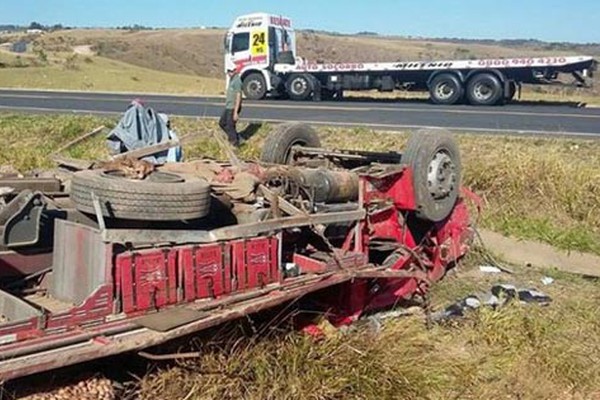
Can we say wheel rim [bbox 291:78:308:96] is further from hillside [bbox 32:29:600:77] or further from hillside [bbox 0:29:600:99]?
hillside [bbox 32:29:600:77]

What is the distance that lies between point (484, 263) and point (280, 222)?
3998 mm

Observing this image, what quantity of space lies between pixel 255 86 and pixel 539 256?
1716 centimetres

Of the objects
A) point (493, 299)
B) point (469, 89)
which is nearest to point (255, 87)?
point (469, 89)

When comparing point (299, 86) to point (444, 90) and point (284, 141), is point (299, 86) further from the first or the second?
point (284, 141)

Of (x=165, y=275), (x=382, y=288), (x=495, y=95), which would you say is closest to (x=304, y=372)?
(x=165, y=275)

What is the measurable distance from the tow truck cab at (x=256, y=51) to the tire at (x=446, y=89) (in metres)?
4.88

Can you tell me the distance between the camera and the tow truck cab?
83.8ft

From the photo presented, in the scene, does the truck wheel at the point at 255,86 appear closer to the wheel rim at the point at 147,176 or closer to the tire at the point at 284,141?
the tire at the point at 284,141

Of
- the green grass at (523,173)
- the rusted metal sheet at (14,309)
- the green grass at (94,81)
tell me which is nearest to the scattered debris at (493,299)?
the green grass at (523,173)

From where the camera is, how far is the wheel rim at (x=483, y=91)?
75.0 ft

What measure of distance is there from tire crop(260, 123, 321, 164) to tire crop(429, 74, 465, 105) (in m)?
16.1

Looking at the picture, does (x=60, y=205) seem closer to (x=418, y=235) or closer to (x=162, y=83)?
(x=418, y=235)

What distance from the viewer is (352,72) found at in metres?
25.9

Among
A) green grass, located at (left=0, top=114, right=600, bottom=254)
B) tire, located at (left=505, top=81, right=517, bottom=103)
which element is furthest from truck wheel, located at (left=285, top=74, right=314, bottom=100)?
green grass, located at (left=0, top=114, right=600, bottom=254)
